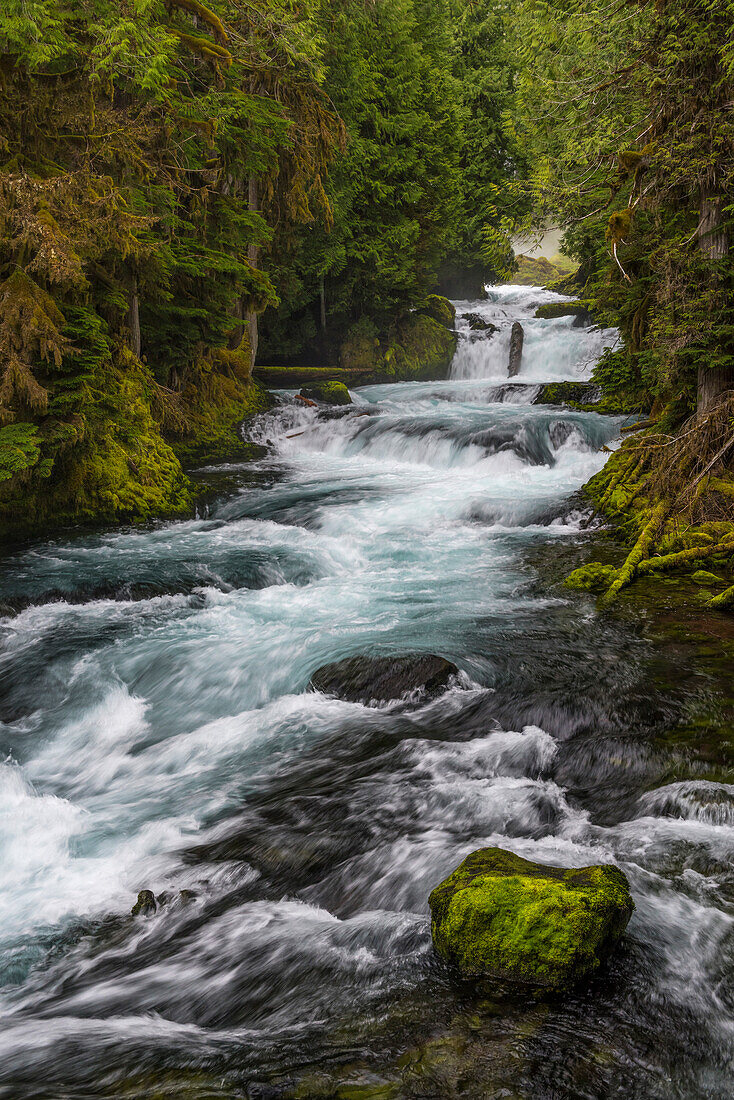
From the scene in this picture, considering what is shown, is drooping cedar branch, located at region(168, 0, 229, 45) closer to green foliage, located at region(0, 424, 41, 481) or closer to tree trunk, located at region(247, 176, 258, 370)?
tree trunk, located at region(247, 176, 258, 370)

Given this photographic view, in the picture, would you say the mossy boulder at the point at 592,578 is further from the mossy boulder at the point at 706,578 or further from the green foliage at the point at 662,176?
the green foliage at the point at 662,176

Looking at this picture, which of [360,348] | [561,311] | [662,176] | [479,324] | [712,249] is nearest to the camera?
[712,249]

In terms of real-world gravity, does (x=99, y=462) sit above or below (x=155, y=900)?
above

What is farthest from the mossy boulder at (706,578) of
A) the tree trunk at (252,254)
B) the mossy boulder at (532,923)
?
the tree trunk at (252,254)

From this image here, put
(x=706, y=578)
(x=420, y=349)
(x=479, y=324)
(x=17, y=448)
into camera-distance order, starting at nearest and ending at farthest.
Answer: (x=706, y=578) < (x=17, y=448) < (x=420, y=349) < (x=479, y=324)

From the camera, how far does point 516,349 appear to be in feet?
86.9

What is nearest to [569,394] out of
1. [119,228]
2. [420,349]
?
[420,349]

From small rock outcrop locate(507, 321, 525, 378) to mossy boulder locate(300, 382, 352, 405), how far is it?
8.36m

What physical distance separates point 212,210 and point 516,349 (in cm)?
1482

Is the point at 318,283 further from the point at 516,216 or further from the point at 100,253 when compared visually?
the point at 100,253

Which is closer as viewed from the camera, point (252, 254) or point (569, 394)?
point (569, 394)

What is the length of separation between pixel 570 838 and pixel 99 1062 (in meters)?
2.62

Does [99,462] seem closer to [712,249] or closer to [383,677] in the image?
[383,677]

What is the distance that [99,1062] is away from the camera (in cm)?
285
